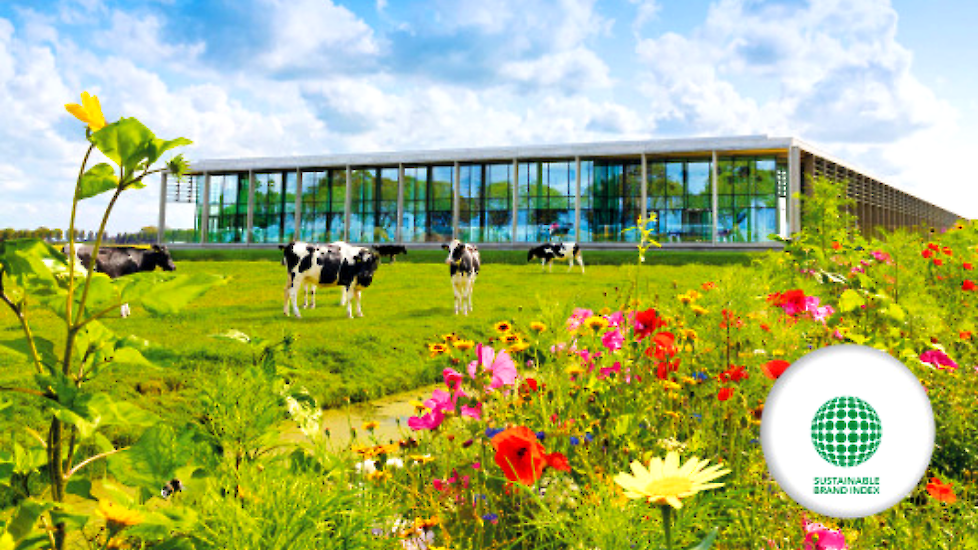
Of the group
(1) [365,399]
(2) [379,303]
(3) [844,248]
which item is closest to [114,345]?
(1) [365,399]

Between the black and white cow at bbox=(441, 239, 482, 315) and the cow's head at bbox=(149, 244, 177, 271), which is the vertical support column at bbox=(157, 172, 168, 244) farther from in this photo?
the black and white cow at bbox=(441, 239, 482, 315)

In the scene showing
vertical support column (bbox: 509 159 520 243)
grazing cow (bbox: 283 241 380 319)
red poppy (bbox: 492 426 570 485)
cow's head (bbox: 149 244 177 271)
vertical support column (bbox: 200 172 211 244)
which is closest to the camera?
red poppy (bbox: 492 426 570 485)

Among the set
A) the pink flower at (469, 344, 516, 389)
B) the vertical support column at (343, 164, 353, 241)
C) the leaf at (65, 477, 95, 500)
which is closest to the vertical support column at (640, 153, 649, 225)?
the vertical support column at (343, 164, 353, 241)

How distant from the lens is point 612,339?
3453mm

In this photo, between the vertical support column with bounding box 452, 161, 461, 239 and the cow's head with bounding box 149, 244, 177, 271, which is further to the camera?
the vertical support column with bounding box 452, 161, 461, 239

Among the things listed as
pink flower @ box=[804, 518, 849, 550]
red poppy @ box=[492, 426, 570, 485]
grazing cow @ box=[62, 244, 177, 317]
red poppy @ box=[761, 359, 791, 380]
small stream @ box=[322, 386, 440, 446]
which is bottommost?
small stream @ box=[322, 386, 440, 446]

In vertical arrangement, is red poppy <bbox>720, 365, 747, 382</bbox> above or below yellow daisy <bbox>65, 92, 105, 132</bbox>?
below

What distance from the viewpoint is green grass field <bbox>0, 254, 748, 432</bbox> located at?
590 cm

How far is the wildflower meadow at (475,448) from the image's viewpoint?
1.43 metres

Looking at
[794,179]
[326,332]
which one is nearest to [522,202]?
[794,179]

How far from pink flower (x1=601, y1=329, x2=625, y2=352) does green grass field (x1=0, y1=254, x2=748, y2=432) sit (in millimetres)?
255

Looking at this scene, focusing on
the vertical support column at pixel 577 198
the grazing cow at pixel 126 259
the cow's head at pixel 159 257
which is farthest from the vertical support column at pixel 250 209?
the grazing cow at pixel 126 259

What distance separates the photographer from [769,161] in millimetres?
42750

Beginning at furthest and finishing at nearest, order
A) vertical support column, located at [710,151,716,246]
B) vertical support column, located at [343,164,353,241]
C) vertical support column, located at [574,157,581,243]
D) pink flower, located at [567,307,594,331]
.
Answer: vertical support column, located at [343,164,353,241] → vertical support column, located at [574,157,581,243] → vertical support column, located at [710,151,716,246] → pink flower, located at [567,307,594,331]
